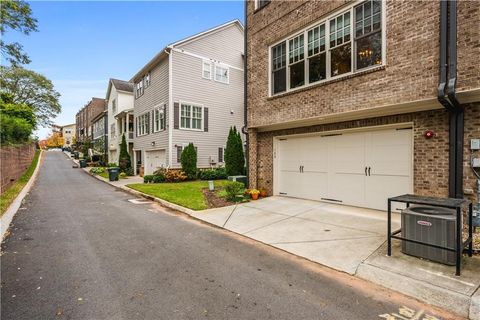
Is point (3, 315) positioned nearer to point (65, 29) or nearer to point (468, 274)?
point (468, 274)

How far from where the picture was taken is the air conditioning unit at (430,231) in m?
3.89

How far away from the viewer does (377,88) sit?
6816 mm

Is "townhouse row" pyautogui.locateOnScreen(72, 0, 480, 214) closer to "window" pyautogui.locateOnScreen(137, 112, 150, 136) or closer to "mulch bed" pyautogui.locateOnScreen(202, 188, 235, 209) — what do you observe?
"mulch bed" pyautogui.locateOnScreen(202, 188, 235, 209)

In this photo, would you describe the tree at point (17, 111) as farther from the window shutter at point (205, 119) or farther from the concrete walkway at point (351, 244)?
the concrete walkway at point (351, 244)

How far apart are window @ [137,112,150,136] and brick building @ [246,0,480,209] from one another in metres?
11.8

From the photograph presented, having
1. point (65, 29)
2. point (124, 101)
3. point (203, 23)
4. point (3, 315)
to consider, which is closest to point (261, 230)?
point (3, 315)

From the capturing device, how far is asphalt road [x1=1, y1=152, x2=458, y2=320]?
10.1 feet

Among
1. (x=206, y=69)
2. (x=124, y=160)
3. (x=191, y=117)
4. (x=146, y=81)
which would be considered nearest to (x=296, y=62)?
(x=191, y=117)

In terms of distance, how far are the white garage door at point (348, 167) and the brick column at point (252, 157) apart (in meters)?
0.98

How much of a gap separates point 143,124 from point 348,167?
17.3 metres

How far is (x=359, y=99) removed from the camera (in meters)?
7.20

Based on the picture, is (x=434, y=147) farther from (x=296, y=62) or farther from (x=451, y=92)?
(x=296, y=62)

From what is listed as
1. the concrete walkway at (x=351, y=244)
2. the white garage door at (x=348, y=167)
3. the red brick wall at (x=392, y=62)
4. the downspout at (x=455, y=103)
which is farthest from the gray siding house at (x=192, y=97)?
the downspout at (x=455, y=103)

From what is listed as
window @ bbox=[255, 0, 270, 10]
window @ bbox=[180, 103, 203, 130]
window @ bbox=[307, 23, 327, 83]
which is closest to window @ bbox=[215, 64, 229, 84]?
window @ bbox=[180, 103, 203, 130]
